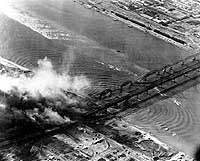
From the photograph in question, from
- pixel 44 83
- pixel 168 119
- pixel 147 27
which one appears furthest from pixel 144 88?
pixel 147 27

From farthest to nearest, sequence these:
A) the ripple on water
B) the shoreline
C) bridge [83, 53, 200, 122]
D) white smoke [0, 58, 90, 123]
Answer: the shoreline → bridge [83, 53, 200, 122] → the ripple on water → white smoke [0, 58, 90, 123]

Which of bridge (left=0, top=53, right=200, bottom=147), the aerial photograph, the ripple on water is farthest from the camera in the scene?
the ripple on water

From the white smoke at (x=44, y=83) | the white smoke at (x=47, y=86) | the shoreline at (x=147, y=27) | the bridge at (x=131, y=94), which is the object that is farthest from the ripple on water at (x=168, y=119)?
the shoreline at (x=147, y=27)

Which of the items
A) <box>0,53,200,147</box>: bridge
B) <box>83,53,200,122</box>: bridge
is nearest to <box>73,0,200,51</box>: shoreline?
<box>83,53,200,122</box>: bridge

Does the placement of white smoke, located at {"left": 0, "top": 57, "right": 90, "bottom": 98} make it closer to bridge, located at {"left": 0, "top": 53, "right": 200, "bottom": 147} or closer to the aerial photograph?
the aerial photograph

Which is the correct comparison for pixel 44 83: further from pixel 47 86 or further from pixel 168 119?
pixel 168 119

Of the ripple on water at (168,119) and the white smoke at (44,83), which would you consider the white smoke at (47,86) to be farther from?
the ripple on water at (168,119)
